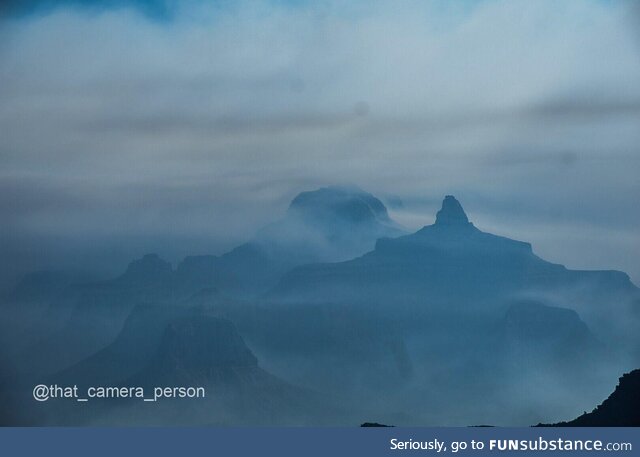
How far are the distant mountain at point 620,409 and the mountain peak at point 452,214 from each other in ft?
8.83

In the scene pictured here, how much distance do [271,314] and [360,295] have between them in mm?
1109

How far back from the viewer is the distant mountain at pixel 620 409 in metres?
10.1

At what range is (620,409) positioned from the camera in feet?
33.8

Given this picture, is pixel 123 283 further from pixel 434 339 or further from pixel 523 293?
pixel 523 293

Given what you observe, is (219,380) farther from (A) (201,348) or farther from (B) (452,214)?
(B) (452,214)

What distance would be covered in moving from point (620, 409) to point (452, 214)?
3.00 metres

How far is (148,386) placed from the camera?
10.2 metres

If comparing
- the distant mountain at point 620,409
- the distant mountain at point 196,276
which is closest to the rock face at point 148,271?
the distant mountain at point 196,276

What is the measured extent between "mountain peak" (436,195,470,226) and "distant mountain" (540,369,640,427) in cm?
269

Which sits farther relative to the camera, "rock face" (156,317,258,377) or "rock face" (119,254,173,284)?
"rock face" (119,254,173,284)

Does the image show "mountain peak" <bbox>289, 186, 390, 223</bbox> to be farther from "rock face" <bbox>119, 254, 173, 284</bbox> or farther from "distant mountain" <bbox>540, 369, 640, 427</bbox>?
"distant mountain" <bbox>540, 369, 640, 427</bbox>

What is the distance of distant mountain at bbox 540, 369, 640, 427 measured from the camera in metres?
10.1

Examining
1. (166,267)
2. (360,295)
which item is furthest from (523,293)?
(166,267)

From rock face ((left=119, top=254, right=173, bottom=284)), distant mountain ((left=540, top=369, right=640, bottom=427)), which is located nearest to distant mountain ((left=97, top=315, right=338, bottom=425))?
rock face ((left=119, top=254, right=173, bottom=284))
